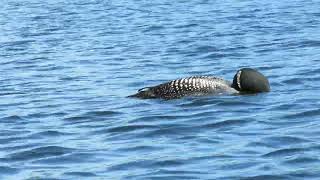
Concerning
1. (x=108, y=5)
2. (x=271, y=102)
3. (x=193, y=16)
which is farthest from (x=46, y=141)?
(x=108, y=5)

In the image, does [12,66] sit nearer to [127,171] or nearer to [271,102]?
[271,102]

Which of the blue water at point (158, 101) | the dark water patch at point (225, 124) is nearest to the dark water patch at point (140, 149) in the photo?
the blue water at point (158, 101)

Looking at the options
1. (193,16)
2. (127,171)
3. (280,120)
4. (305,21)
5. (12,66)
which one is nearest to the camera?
(127,171)

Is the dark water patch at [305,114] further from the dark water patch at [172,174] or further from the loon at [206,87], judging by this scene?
the dark water patch at [172,174]

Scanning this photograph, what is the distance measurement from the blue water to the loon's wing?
0.59 ft

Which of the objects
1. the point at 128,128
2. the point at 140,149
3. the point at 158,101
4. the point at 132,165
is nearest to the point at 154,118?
the point at 128,128

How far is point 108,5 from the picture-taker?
109 feet

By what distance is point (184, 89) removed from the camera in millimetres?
14422

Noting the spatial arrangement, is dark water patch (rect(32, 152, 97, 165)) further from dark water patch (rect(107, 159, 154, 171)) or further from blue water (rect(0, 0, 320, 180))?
dark water patch (rect(107, 159, 154, 171))

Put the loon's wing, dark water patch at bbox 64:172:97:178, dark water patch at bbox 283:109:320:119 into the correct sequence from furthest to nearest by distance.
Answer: the loon's wing
dark water patch at bbox 283:109:320:119
dark water patch at bbox 64:172:97:178

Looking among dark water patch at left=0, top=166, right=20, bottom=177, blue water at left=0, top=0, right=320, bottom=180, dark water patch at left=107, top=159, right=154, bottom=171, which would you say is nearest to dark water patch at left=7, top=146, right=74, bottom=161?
blue water at left=0, top=0, right=320, bottom=180

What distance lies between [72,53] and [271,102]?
26.1ft

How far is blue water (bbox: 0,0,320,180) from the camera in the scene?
10.1 meters

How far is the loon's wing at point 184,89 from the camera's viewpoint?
14.4 m
